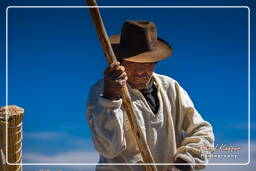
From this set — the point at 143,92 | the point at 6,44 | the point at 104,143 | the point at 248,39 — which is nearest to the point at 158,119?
the point at 143,92

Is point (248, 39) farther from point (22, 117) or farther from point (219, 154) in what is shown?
point (22, 117)

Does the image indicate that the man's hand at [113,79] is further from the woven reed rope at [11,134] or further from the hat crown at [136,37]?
the woven reed rope at [11,134]

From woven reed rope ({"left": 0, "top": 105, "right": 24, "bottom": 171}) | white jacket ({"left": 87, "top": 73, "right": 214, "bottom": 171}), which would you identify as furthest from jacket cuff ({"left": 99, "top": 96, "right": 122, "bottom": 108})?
woven reed rope ({"left": 0, "top": 105, "right": 24, "bottom": 171})

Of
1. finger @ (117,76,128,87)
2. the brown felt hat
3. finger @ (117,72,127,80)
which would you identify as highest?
the brown felt hat

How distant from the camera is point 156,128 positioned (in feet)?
8.14

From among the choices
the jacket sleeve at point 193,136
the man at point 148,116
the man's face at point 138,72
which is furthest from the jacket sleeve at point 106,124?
the jacket sleeve at point 193,136

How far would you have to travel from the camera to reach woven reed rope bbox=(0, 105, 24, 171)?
2.75 metres

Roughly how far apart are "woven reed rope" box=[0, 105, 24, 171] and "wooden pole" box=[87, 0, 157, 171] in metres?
0.65

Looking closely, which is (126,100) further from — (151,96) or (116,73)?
(151,96)

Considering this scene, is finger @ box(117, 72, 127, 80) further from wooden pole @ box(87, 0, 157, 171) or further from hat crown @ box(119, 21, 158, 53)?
hat crown @ box(119, 21, 158, 53)

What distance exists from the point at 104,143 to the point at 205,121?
50cm

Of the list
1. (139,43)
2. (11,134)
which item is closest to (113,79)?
(139,43)

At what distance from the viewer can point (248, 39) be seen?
9.04 ft

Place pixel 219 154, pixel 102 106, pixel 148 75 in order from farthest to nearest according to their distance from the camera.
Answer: pixel 219 154, pixel 148 75, pixel 102 106
